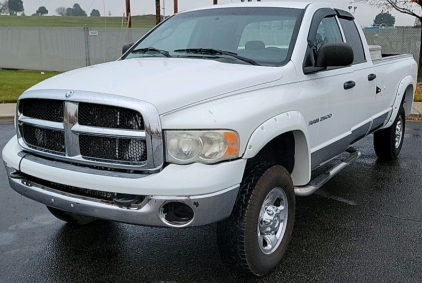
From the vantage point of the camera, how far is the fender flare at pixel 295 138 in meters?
3.10

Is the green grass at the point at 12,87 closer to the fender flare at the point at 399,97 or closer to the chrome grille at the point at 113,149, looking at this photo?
the fender flare at the point at 399,97

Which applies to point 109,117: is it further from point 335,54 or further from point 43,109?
point 335,54

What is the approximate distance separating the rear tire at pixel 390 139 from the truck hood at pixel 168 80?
3.39 meters

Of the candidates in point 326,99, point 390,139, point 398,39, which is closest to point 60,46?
point 398,39

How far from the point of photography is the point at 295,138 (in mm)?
3791

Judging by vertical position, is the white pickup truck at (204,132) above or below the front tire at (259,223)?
above

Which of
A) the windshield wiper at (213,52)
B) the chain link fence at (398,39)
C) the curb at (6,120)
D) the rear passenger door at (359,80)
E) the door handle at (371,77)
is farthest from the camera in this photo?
the chain link fence at (398,39)

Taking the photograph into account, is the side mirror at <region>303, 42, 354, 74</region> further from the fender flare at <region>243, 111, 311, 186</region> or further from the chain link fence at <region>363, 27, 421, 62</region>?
the chain link fence at <region>363, 27, 421, 62</region>

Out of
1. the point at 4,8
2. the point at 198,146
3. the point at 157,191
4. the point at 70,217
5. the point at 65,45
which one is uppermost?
the point at 4,8

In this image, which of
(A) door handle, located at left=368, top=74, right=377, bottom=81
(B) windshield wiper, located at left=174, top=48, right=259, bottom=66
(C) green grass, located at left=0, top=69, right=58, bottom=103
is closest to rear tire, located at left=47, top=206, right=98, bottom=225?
(B) windshield wiper, located at left=174, top=48, right=259, bottom=66

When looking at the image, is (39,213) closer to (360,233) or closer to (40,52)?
(360,233)

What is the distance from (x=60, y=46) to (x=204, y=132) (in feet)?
68.7

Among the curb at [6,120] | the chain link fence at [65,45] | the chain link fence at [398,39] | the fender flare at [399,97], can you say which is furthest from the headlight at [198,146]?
the chain link fence at [65,45]

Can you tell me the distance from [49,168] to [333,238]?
2.47 m
